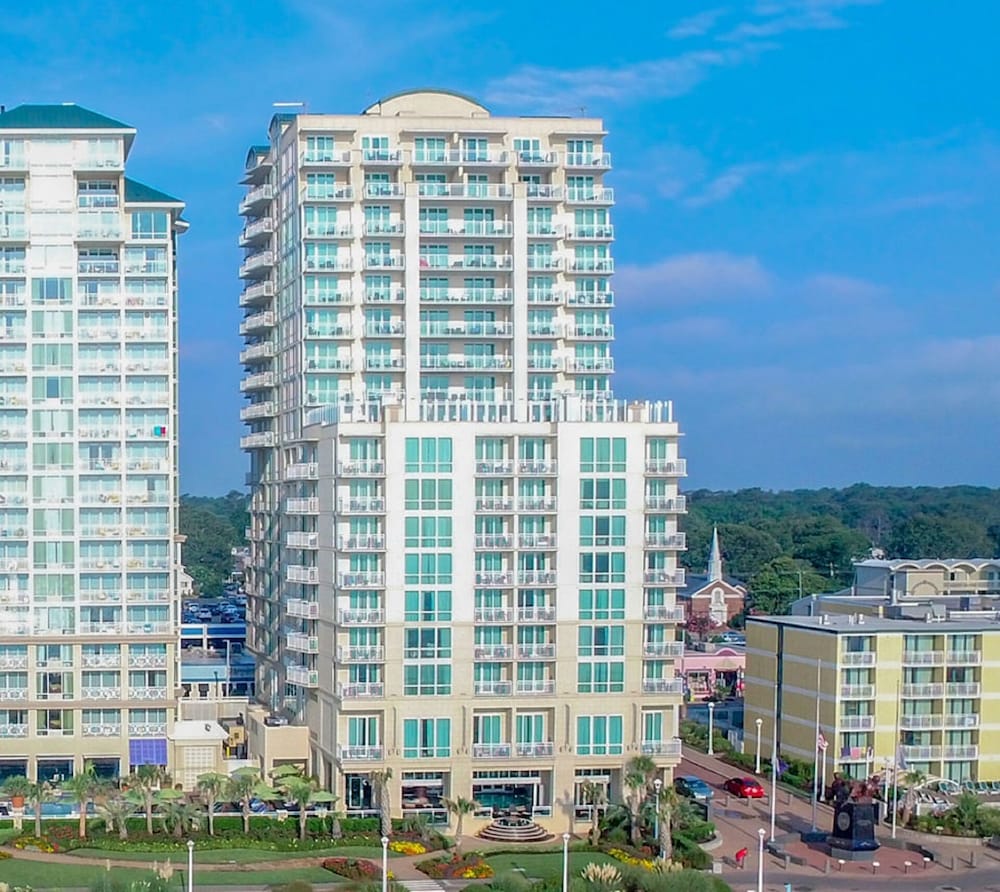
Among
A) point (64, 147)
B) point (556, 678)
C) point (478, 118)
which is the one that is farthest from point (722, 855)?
point (64, 147)

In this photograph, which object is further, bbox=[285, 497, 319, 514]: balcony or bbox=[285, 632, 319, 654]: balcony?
bbox=[285, 497, 319, 514]: balcony

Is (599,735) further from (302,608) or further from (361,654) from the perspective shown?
(302,608)

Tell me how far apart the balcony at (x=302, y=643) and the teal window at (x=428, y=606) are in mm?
5791

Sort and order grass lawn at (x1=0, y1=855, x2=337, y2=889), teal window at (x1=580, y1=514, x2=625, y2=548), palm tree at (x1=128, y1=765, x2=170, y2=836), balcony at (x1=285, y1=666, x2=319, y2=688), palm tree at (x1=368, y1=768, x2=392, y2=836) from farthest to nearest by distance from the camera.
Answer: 1. balcony at (x1=285, y1=666, x2=319, y2=688)
2. teal window at (x1=580, y1=514, x2=625, y2=548)
3. palm tree at (x1=368, y1=768, x2=392, y2=836)
4. palm tree at (x1=128, y1=765, x2=170, y2=836)
5. grass lawn at (x1=0, y1=855, x2=337, y2=889)

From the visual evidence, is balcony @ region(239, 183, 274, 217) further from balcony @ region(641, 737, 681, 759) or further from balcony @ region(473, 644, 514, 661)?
balcony @ region(641, 737, 681, 759)

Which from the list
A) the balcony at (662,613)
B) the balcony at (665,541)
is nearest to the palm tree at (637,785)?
the balcony at (662,613)

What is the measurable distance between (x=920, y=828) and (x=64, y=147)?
45.7 m

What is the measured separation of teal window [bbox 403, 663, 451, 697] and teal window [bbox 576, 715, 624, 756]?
18.3 ft

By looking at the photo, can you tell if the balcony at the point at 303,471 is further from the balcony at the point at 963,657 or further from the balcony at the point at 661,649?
the balcony at the point at 963,657

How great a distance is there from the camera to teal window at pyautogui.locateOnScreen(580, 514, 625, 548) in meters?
56.8

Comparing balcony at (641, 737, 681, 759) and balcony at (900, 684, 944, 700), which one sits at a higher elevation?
balcony at (900, 684, 944, 700)

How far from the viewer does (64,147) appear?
6134cm

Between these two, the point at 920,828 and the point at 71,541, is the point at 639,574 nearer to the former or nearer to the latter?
the point at 920,828

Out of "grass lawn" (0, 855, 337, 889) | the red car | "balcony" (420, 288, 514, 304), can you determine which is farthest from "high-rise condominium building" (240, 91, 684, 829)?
Answer: "grass lawn" (0, 855, 337, 889)
